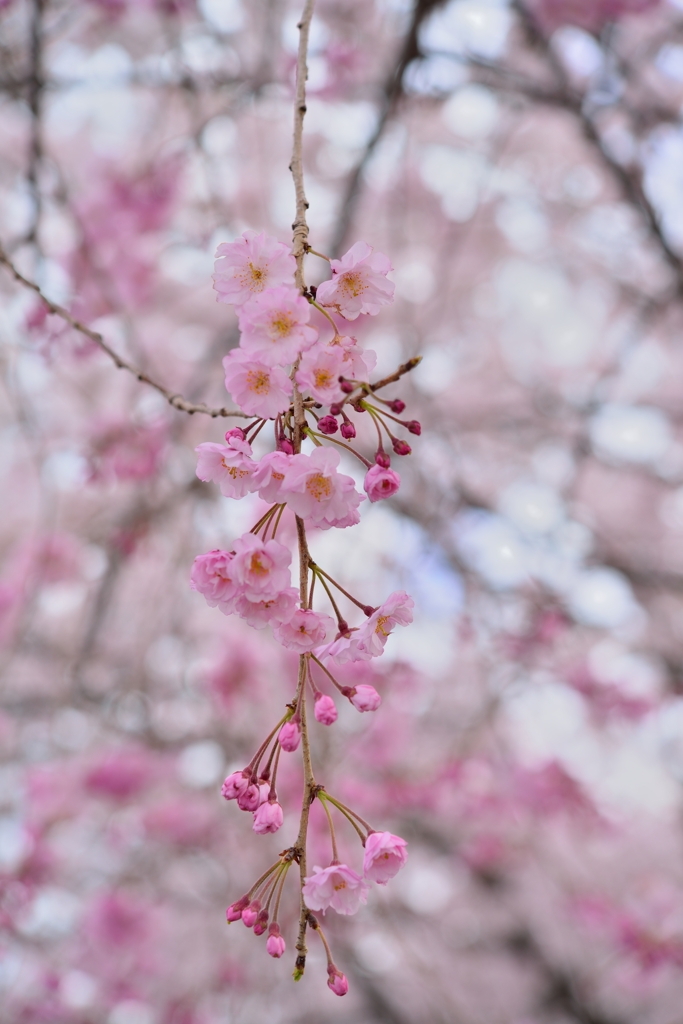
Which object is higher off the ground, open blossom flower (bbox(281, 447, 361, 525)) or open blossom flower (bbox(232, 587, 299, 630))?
open blossom flower (bbox(281, 447, 361, 525))

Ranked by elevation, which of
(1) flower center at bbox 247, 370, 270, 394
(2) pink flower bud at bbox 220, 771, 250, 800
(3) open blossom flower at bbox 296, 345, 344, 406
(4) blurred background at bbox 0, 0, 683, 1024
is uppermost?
(4) blurred background at bbox 0, 0, 683, 1024

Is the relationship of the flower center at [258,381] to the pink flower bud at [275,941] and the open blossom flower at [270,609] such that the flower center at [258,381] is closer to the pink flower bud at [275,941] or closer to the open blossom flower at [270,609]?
the open blossom flower at [270,609]

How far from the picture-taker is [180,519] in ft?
8.75

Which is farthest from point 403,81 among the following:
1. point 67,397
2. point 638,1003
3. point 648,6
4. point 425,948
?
point 638,1003

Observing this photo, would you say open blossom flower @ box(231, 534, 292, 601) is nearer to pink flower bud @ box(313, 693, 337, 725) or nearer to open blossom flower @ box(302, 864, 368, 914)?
pink flower bud @ box(313, 693, 337, 725)

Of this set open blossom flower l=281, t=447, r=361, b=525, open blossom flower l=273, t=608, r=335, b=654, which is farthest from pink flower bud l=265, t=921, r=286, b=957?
open blossom flower l=281, t=447, r=361, b=525

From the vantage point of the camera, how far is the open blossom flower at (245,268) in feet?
2.43

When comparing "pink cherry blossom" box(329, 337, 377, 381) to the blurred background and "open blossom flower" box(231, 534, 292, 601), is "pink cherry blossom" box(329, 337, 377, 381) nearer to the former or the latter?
"open blossom flower" box(231, 534, 292, 601)

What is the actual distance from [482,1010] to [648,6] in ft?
20.0

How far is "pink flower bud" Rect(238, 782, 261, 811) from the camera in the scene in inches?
27.7

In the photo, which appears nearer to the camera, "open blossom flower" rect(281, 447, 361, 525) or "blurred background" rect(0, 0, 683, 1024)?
"open blossom flower" rect(281, 447, 361, 525)

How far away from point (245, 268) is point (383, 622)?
388mm

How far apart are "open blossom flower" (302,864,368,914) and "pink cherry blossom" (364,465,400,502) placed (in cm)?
34

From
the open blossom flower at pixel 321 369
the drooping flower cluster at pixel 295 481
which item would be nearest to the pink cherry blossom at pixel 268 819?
the drooping flower cluster at pixel 295 481
